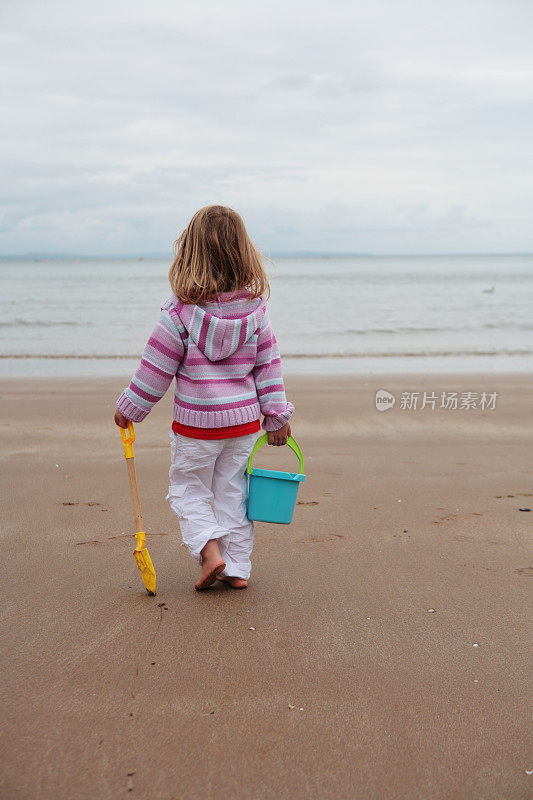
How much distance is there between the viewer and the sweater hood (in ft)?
9.52

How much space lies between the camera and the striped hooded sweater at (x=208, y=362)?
2.92 m

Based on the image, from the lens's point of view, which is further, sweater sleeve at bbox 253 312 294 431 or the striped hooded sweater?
sweater sleeve at bbox 253 312 294 431

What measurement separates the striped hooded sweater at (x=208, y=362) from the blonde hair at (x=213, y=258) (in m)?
0.05

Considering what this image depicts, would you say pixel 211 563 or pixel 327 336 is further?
pixel 327 336

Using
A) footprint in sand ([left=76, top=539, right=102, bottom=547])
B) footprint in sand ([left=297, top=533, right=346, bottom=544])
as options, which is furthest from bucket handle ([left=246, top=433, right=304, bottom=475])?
footprint in sand ([left=76, top=539, right=102, bottom=547])

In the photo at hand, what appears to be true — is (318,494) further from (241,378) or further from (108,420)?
(108,420)

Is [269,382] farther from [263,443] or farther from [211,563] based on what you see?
[211,563]

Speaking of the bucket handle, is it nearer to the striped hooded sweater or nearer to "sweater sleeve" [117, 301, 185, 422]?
the striped hooded sweater

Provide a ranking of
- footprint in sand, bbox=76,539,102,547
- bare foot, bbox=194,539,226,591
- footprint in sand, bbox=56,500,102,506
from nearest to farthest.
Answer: bare foot, bbox=194,539,226,591 < footprint in sand, bbox=76,539,102,547 < footprint in sand, bbox=56,500,102,506

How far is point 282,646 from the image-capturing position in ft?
8.86
